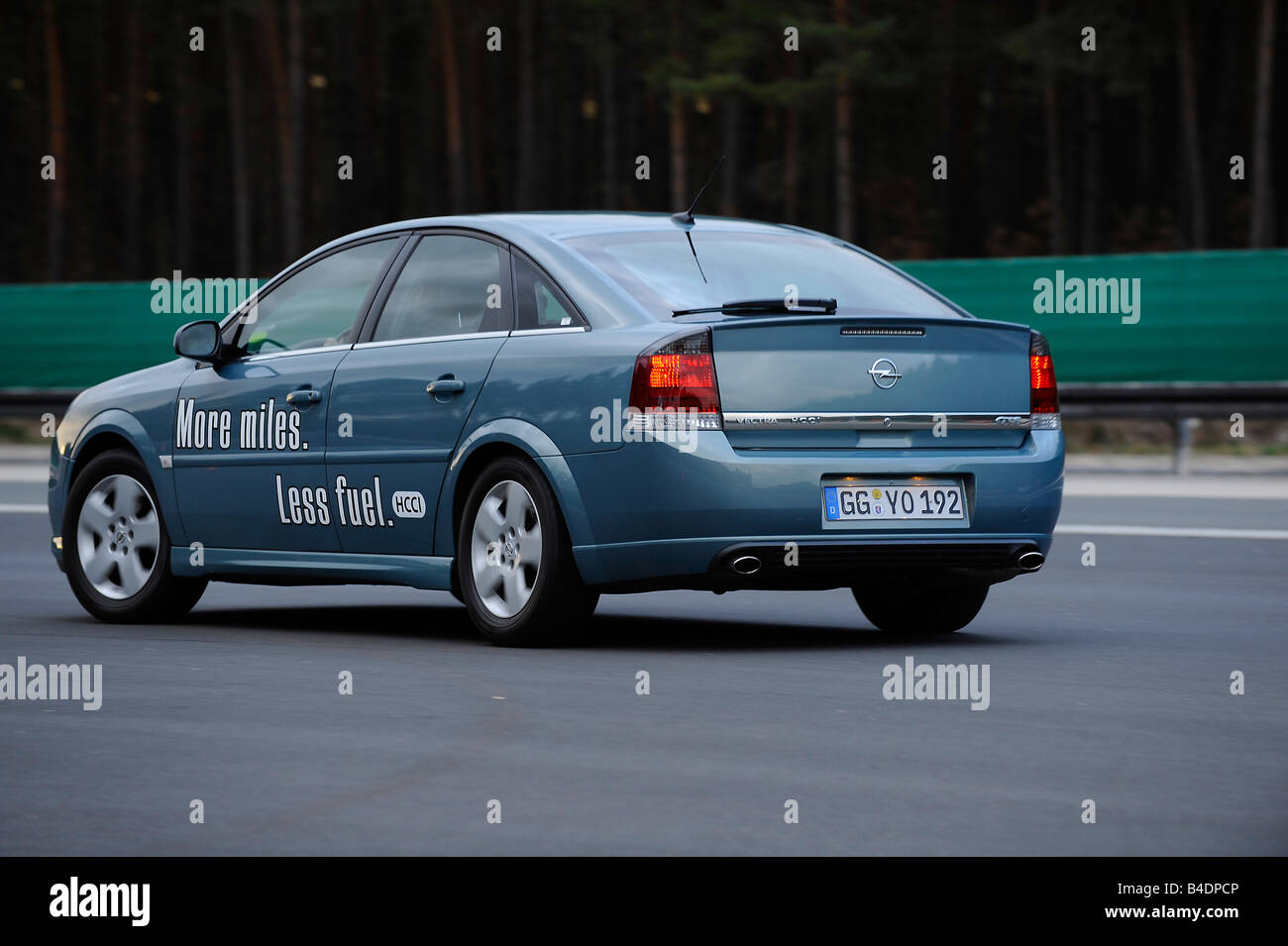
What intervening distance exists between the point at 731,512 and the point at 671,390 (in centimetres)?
49

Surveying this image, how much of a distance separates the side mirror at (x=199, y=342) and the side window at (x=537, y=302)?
1.62 m

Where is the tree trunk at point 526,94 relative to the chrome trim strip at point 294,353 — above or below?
above

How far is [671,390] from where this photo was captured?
849 centimetres

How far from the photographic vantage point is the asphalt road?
18.0 ft

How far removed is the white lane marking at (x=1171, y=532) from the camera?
14977 mm

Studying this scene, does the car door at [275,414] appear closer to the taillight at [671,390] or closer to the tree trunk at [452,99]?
the taillight at [671,390]

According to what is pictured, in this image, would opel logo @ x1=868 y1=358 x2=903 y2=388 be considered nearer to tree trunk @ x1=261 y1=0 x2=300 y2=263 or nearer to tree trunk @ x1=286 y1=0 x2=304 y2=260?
tree trunk @ x1=261 y1=0 x2=300 y2=263

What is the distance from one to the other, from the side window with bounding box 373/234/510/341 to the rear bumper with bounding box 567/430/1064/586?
105 centimetres

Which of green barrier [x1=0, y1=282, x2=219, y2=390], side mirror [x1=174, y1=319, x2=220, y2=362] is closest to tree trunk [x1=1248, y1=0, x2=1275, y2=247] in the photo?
green barrier [x1=0, y1=282, x2=219, y2=390]

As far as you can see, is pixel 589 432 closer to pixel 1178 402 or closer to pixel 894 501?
pixel 894 501

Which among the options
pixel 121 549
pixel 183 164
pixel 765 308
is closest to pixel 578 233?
pixel 765 308

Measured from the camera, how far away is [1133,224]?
45.9 metres

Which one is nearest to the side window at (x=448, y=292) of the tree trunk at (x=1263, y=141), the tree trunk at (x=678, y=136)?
the tree trunk at (x=1263, y=141)
